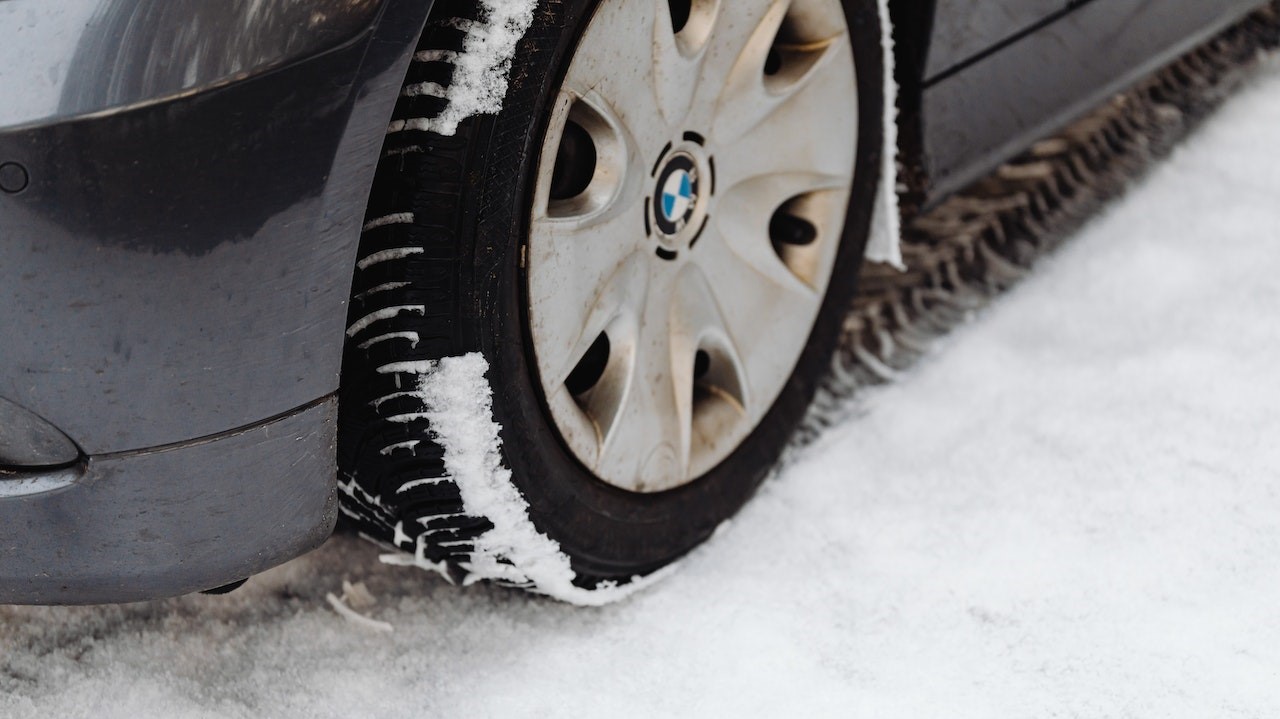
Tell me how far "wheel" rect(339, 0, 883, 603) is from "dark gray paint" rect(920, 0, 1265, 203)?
149 mm

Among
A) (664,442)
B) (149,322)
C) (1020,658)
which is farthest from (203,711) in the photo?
(1020,658)

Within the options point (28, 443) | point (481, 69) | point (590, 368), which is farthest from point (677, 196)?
point (28, 443)

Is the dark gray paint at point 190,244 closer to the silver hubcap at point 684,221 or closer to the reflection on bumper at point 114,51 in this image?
the reflection on bumper at point 114,51

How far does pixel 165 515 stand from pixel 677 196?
0.72 metres

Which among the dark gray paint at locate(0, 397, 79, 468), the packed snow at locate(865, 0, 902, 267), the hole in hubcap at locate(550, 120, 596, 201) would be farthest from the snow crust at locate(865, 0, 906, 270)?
the dark gray paint at locate(0, 397, 79, 468)

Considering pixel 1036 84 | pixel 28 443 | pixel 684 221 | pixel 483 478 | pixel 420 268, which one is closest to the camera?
pixel 28 443

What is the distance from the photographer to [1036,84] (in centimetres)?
206

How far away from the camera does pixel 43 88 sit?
1026 mm

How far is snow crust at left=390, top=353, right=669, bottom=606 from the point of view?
1304mm

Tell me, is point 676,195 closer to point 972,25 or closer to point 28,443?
point 972,25

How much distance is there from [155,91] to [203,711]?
0.75 metres

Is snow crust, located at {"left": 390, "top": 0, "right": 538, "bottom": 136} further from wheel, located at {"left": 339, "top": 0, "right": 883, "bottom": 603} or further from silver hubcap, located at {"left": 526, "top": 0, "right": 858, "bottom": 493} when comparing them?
silver hubcap, located at {"left": 526, "top": 0, "right": 858, "bottom": 493}

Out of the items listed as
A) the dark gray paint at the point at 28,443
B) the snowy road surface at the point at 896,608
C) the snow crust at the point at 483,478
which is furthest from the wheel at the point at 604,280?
the dark gray paint at the point at 28,443

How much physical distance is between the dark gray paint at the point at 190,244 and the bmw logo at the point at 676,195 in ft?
1.47
